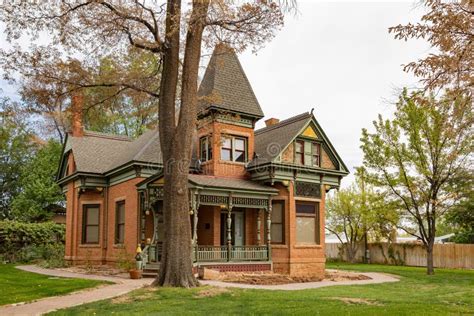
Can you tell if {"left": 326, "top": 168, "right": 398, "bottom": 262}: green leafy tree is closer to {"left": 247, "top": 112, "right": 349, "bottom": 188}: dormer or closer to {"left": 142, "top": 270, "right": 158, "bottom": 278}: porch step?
{"left": 247, "top": 112, "right": 349, "bottom": 188}: dormer

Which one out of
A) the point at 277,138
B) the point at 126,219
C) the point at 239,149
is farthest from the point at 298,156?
the point at 126,219

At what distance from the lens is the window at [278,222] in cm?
2303

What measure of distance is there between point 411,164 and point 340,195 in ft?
50.1

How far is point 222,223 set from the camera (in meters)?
23.5

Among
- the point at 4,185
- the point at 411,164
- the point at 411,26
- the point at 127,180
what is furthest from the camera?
the point at 4,185

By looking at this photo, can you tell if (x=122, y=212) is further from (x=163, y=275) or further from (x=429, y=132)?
(x=429, y=132)

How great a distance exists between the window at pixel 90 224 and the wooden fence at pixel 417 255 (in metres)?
20.7

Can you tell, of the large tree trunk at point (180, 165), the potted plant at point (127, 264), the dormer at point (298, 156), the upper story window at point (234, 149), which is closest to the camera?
the large tree trunk at point (180, 165)

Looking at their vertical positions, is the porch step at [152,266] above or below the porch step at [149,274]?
above

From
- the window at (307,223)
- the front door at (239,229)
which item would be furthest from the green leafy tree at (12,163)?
the window at (307,223)

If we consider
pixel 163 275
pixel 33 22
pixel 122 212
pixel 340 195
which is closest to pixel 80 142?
pixel 122 212

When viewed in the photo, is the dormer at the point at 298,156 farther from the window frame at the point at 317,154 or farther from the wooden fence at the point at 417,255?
the wooden fence at the point at 417,255

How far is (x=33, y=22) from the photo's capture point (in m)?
15.8

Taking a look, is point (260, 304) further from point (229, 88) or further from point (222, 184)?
point (229, 88)
